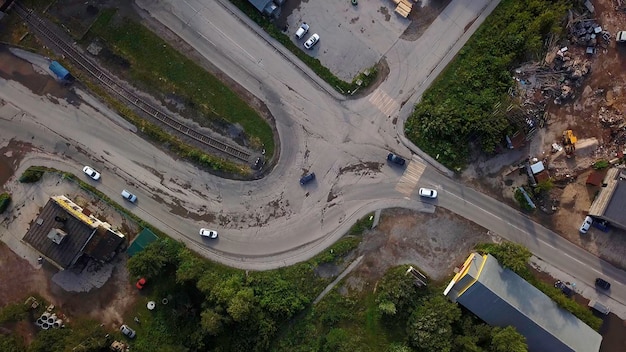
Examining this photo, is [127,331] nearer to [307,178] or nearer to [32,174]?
[32,174]

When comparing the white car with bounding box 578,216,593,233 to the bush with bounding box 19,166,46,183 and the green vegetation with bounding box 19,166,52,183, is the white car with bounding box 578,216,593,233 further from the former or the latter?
the bush with bounding box 19,166,46,183

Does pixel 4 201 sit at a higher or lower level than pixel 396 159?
lower

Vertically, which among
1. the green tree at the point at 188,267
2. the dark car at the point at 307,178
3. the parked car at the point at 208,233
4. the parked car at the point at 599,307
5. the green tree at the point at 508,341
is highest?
the parked car at the point at 599,307

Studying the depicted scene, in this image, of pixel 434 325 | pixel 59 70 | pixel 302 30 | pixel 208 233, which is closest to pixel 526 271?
pixel 434 325

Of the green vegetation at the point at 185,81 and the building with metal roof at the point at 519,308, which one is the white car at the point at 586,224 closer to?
the building with metal roof at the point at 519,308

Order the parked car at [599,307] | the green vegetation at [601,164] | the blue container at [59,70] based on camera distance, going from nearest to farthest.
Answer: the parked car at [599,307], the green vegetation at [601,164], the blue container at [59,70]

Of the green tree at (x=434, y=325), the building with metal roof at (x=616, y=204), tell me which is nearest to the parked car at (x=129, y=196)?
the green tree at (x=434, y=325)

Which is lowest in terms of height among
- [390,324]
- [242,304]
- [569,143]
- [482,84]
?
[242,304]

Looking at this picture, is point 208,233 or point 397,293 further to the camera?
point 208,233
